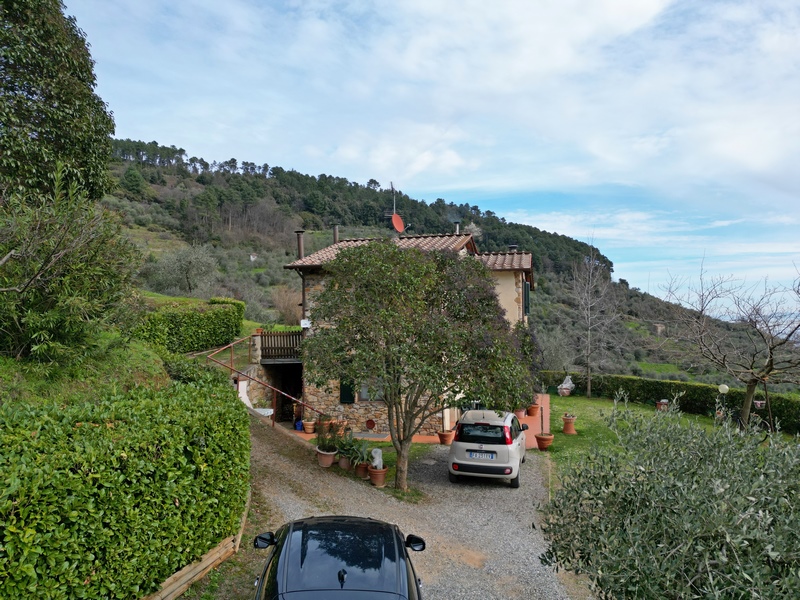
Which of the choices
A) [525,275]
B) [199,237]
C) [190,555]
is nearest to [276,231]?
[199,237]

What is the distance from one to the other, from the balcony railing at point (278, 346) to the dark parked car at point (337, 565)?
13751mm

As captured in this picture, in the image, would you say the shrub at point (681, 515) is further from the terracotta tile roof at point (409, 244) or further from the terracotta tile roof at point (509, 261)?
the terracotta tile roof at point (509, 261)

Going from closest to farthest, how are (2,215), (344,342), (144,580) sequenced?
(144,580)
(2,215)
(344,342)

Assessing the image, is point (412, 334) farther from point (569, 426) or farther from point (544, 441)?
point (569, 426)

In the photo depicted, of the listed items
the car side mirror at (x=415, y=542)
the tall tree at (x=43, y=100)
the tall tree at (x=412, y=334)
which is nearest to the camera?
the car side mirror at (x=415, y=542)

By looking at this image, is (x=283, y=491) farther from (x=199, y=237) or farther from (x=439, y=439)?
(x=199, y=237)

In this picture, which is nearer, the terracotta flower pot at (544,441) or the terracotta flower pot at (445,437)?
the terracotta flower pot at (544,441)

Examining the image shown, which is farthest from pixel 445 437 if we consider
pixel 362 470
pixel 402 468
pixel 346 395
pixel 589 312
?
pixel 589 312

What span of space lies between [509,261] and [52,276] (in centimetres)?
1600

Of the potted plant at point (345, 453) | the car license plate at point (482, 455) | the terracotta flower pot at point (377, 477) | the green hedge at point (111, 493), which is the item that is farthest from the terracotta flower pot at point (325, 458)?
the green hedge at point (111, 493)

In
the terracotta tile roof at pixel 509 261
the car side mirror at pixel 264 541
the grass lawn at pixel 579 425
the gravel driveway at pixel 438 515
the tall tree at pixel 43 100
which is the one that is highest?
the tall tree at pixel 43 100

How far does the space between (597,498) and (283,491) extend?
21.2 ft

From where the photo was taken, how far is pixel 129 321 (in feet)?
25.7

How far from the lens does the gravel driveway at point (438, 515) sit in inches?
256
